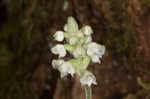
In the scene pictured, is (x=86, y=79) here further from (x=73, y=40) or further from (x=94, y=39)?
(x=94, y=39)

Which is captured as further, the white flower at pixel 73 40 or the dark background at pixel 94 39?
the dark background at pixel 94 39

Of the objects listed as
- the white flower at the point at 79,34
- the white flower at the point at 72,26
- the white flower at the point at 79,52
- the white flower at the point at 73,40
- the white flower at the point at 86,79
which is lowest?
the white flower at the point at 86,79

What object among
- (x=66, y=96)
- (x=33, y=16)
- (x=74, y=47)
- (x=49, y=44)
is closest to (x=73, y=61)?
(x=74, y=47)

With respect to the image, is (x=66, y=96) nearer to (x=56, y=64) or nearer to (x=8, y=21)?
(x=56, y=64)

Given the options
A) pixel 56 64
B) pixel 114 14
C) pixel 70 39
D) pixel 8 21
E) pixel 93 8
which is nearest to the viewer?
pixel 70 39

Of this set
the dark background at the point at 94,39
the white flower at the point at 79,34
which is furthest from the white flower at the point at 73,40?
the dark background at the point at 94,39

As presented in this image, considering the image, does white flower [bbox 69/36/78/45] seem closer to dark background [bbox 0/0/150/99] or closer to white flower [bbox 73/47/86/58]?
white flower [bbox 73/47/86/58]

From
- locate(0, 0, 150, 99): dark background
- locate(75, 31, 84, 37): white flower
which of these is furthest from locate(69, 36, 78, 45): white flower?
locate(0, 0, 150, 99): dark background

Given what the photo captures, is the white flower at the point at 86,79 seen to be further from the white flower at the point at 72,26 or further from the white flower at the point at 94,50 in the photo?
the white flower at the point at 72,26

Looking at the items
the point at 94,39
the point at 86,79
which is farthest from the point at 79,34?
the point at 94,39
